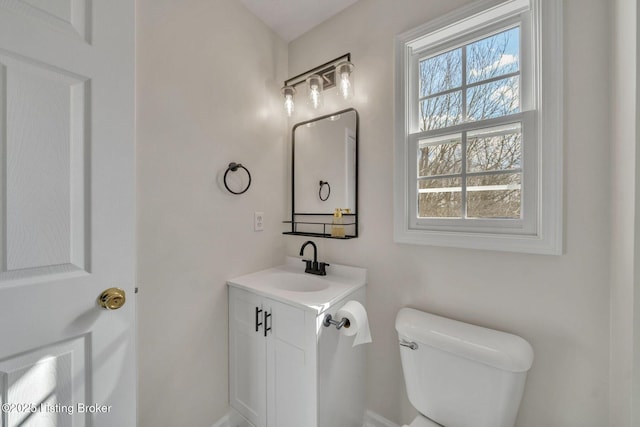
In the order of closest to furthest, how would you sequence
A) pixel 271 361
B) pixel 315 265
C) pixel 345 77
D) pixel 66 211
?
pixel 66 211
pixel 271 361
pixel 345 77
pixel 315 265

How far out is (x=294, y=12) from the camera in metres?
1.53

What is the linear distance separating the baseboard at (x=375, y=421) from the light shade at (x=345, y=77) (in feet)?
6.15

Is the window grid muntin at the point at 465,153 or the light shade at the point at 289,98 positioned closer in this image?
the window grid muntin at the point at 465,153

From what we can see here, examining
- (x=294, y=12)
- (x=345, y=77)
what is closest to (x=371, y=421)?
(x=345, y=77)

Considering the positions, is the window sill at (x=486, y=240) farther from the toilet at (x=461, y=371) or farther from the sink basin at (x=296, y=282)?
the sink basin at (x=296, y=282)

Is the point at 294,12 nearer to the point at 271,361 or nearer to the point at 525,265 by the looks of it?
the point at 525,265

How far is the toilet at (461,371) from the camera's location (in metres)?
0.89

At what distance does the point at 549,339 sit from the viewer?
3.16 ft

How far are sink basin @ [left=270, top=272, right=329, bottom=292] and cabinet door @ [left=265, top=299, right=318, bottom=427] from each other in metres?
0.27

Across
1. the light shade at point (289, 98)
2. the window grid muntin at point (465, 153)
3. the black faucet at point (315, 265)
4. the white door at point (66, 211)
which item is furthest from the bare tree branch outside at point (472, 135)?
the white door at point (66, 211)

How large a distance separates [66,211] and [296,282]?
3.63ft

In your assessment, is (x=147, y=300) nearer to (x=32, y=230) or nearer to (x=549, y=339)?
(x=32, y=230)

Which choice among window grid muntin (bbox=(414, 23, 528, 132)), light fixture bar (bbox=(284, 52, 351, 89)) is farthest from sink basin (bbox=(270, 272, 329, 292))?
light fixture bar (bbox=(284, 52, 351, 89))

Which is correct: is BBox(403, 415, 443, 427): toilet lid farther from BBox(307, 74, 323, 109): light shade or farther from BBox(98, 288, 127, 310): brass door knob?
BBox(307, 74, 323, 109): light shade
